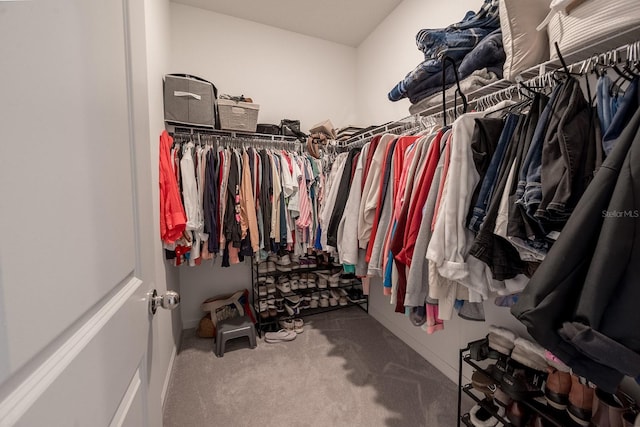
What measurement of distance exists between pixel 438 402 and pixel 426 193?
1.32 m

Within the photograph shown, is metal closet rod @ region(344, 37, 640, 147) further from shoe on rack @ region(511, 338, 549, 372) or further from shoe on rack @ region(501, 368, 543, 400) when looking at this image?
shoe on rack @ region(501, 368, 543, 400)

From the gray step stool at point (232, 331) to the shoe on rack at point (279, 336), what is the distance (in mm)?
130

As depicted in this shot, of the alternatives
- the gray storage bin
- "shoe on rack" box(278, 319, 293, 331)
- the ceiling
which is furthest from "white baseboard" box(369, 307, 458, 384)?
the ceiling

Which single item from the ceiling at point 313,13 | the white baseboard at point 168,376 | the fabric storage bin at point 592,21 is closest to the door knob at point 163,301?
the white baseboard at point 168,376

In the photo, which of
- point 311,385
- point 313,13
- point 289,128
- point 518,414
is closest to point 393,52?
point 313,13

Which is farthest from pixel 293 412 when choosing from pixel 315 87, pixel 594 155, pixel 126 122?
pixel 315 87

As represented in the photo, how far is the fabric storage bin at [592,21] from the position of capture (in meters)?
0.69

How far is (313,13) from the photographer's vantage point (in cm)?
235

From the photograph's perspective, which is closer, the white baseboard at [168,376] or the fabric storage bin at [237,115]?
the white baseboard at [168,376]

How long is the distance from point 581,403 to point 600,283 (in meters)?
0.77

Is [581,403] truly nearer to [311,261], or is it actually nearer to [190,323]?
[311,261]

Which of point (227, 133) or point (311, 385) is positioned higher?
point (227, 133)

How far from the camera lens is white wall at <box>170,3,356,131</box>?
2.30 meters

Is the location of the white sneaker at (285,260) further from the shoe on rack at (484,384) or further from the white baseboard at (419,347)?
the shoe on rack at (484,384)
